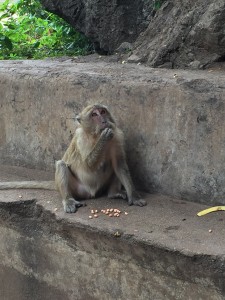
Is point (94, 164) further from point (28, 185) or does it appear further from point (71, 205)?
point (28, 185)

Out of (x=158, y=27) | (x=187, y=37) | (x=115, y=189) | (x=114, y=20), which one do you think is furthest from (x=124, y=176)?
(x=114, y=20)

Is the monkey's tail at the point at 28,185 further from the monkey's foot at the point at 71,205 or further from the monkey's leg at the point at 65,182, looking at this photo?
the monkey's foot at the point at 71,205

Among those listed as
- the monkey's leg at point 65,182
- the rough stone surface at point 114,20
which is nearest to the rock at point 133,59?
the rough stone surface at point 114,20

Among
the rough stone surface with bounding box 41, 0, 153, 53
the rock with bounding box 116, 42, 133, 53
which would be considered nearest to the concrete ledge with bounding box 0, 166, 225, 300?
the rock with bounding box 116, 42, 133, 53

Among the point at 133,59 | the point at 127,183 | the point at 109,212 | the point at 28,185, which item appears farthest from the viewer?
the point at 133,59

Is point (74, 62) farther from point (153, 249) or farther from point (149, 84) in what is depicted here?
point (153, 249)

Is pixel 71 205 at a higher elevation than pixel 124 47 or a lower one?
lower

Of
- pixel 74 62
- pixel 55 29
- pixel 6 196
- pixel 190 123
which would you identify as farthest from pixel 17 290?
pixel 55 29

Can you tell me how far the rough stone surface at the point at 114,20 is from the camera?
7434 millimetres

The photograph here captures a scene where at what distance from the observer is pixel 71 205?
4973mm

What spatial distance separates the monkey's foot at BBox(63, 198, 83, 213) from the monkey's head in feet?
1.87

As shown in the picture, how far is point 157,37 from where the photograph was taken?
6309 mm

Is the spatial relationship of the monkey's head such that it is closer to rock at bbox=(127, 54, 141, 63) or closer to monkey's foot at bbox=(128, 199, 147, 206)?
monkey's foot at bbox=(128, 199, 147, 206)

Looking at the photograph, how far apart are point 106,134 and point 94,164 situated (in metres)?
0.37
